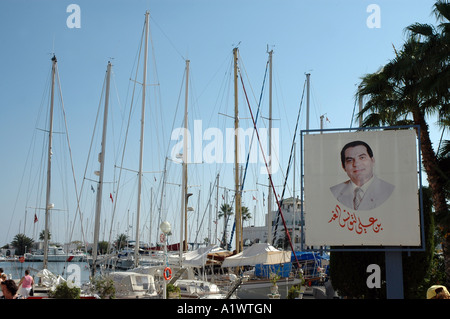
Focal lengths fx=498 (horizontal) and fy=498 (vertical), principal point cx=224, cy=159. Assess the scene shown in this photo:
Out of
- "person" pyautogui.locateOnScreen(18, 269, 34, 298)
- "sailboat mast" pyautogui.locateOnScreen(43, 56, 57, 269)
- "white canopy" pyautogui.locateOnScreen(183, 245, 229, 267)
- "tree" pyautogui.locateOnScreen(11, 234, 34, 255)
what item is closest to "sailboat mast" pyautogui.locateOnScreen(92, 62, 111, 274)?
"sailboat mast" pyautogui.locateOnScreen(43, 56, 57, 269)

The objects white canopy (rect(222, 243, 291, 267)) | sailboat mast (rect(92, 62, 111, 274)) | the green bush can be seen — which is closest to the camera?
the green bush

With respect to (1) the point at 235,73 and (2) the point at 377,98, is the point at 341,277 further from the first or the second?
(1) the point at 235,73

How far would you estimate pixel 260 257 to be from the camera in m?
27.2

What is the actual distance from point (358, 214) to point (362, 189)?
0.91 m

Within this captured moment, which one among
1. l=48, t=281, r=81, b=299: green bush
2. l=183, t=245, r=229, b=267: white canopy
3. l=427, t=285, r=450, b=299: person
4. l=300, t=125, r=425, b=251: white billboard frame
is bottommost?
l=48, t=281, r=81, b=299: green bush

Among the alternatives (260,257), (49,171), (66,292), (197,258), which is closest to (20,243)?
(49,171)

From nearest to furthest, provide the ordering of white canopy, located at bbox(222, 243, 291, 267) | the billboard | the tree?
the billboard
white canopy, located at bbox(222, 243, 291, 267)
the tree

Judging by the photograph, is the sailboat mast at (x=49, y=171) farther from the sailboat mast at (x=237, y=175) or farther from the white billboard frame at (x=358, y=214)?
the white billboard frame at (x=358, y=214)

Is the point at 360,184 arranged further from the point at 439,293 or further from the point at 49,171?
the point at 49,171

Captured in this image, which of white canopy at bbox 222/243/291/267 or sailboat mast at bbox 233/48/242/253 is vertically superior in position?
sailboat mast at bbox 233/48/242/253

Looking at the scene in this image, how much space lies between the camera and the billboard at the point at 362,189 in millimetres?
17500

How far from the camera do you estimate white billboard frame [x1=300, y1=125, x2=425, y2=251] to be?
1738cm

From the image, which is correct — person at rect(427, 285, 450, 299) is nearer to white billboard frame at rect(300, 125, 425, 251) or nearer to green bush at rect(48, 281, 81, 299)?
white billboard frame at rect(300, 125, 425, 251)
